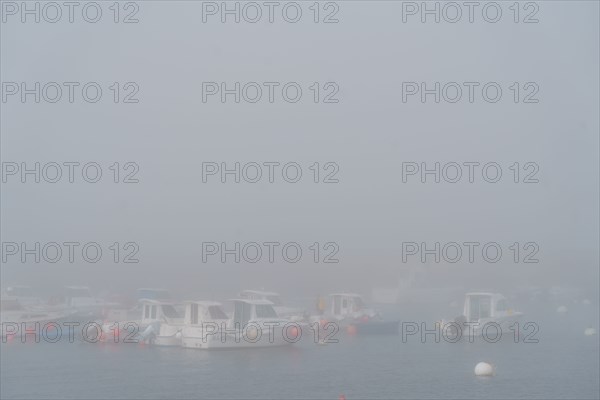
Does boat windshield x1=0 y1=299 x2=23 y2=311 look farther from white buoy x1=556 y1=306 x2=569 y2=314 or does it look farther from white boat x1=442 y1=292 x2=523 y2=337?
white buoy x1=556 y1=306 x2=569 y2=314

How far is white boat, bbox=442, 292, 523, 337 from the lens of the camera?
54.3 ft

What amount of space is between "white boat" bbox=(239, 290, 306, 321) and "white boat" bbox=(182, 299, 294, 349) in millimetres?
85

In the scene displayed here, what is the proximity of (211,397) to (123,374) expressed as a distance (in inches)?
75.1

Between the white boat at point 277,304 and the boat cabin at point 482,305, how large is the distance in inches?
119

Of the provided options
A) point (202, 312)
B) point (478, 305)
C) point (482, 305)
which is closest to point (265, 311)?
point (202, 312)

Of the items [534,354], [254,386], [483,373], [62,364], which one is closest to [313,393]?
[254,386]

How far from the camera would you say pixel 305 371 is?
1378 centimetres

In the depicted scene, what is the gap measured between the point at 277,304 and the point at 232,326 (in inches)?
37.9

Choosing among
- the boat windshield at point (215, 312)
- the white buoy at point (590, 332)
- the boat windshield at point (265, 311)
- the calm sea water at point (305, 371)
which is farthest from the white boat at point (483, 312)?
the boat windshield at point (215, 312)

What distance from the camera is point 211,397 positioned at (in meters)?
12.1

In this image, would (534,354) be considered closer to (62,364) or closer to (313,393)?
(313,393)

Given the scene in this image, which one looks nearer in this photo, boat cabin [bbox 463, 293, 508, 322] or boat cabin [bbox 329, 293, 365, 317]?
boat cabin [bbox 463, 293, 508, 322]

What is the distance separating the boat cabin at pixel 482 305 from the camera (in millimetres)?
16656

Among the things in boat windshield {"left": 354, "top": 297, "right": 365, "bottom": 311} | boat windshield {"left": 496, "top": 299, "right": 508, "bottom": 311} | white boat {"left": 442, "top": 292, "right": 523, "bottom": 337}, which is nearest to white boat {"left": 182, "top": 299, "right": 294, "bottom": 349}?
boat windshield {"left": 354, "top": 297, "right": 365, "bottom": 311}
